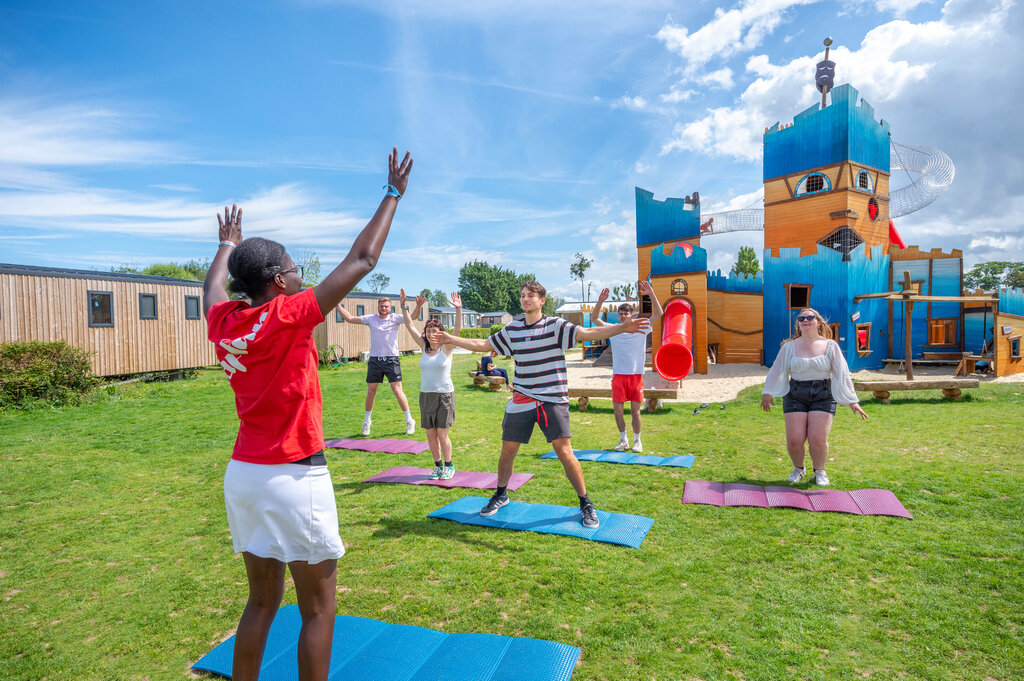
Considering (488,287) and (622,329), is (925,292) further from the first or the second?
(488,287)

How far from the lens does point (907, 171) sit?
18.9m

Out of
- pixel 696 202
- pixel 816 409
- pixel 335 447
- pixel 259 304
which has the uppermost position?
pixel 696 202

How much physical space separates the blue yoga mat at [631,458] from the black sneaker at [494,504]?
197 centimetres

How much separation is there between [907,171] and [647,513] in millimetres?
20370

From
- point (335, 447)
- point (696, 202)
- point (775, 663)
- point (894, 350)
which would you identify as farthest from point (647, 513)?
point (894, 350)

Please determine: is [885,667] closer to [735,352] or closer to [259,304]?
[259,304]

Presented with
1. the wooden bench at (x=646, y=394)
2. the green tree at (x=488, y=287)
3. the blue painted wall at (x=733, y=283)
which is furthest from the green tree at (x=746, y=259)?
the wooden bench at (x=646, y=394)

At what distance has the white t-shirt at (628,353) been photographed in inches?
312

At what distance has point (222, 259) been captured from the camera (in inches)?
107

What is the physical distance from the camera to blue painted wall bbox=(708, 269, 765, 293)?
2080 centimetres

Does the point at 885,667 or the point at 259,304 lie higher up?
the point at 259,304

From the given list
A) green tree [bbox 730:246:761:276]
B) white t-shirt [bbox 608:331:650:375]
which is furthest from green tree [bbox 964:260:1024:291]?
white t-shirt [bbox 608:331:650:375]

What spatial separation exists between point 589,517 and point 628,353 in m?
3.56

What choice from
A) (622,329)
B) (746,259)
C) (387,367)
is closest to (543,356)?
(622,329)
